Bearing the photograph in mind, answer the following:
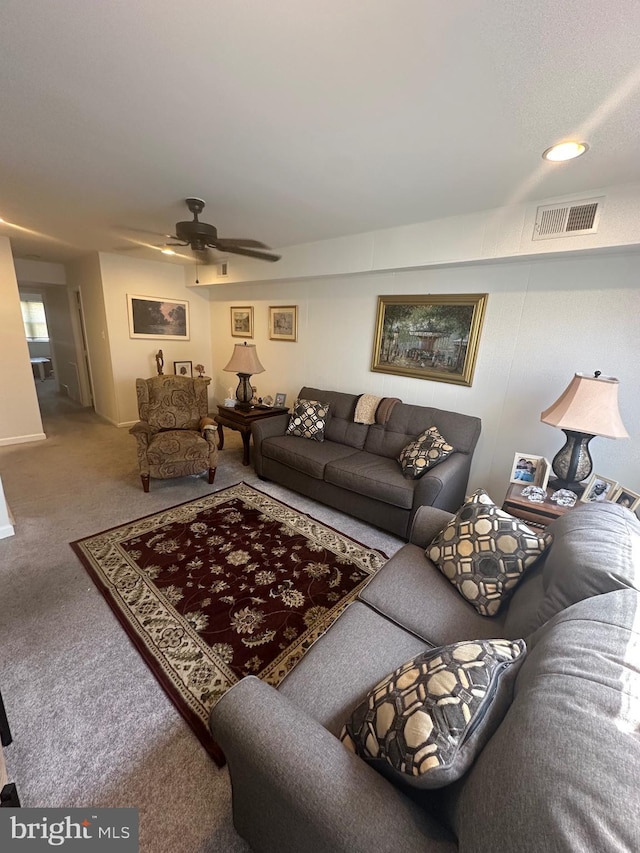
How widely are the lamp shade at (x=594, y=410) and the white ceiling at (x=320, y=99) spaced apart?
114 centimetres

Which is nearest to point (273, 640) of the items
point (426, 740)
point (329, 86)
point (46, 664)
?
point (46, 664)

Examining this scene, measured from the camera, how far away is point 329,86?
133cm

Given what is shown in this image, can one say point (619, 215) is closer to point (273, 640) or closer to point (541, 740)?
point (541, 740)

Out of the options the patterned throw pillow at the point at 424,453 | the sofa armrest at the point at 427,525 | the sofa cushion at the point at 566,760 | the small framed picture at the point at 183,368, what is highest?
the small framed picture at the point at 183,368

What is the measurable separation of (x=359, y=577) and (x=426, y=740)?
5.06 ft

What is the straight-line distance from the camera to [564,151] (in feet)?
5.43

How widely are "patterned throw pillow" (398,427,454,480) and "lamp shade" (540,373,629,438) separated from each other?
79cm

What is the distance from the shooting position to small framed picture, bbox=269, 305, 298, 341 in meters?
4.26

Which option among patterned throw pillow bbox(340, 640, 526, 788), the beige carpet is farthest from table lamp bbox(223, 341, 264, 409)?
patterned throw pillow bbox(340, 640, 526, 788)

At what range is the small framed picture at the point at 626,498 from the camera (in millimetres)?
1819

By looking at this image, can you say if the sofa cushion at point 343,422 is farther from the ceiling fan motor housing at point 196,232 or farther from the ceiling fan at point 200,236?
the ceiling fan motor housing at point 196,232

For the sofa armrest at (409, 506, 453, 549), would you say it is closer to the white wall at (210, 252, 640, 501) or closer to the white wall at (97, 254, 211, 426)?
the white wall at (210, 252, 640, 501)

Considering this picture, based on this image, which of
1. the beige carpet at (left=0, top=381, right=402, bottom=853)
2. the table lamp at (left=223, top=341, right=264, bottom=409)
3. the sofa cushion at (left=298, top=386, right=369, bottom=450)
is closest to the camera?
the beige carpet at (left=0, top=381, right=402, bottom=853)

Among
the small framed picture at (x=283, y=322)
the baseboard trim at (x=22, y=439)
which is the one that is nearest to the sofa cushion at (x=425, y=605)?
the small framed picture at (x=283, y=322)
